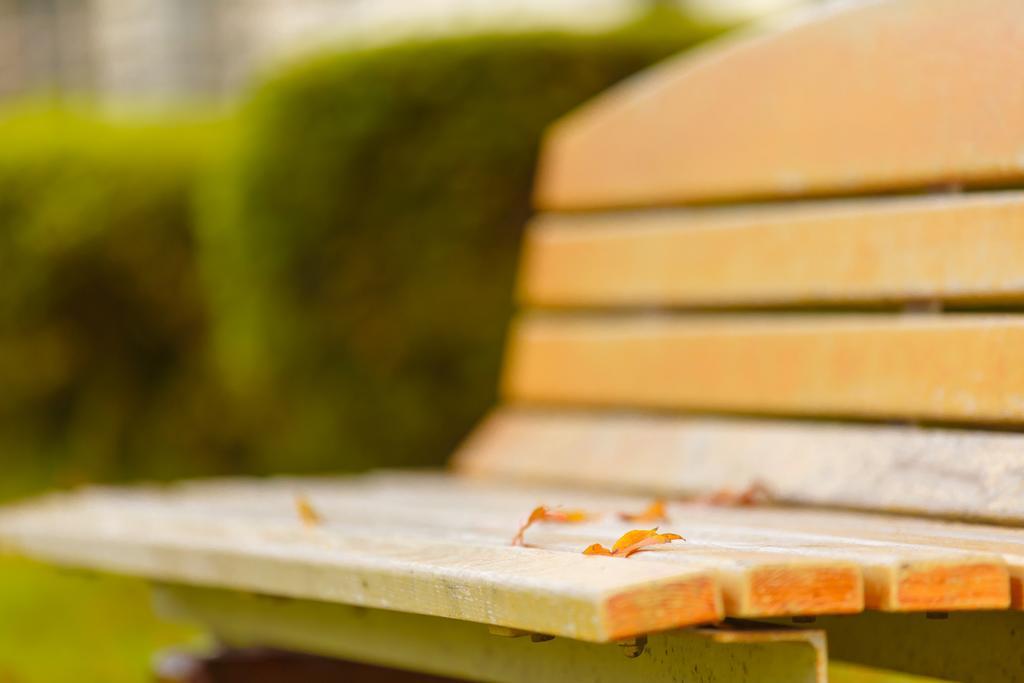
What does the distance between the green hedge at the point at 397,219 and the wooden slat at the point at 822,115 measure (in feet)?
3.90

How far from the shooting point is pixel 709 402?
8.73 feet

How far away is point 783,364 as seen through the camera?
8.20 ft

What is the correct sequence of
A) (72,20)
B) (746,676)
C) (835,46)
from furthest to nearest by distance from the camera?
(72,20), (835,46), (746,676)

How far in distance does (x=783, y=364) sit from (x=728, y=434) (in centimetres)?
14

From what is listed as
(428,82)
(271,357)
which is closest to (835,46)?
(428,82)

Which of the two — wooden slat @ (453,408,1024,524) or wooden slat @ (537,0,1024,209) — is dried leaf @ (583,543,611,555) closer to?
→ wooden slat @ (453,408,1024,524)

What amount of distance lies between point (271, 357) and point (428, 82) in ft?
2.90

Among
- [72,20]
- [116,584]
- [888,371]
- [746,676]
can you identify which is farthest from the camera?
[72,20]

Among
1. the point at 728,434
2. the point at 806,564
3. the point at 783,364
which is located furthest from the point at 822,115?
the point at 806,564

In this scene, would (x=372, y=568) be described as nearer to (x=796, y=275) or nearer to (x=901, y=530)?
(x=901, y=530)

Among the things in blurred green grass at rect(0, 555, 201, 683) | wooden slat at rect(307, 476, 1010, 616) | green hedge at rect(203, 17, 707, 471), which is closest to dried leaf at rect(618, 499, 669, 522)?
wooden slat at rect(307, 476, 1010, 616)

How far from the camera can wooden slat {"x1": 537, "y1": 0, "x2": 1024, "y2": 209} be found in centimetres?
214

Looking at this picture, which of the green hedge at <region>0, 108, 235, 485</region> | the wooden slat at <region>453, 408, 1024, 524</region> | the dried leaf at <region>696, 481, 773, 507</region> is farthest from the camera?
the green hedge at <region>0, 108, 235, 485</region>

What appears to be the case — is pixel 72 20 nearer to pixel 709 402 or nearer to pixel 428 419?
pixel 428 419
